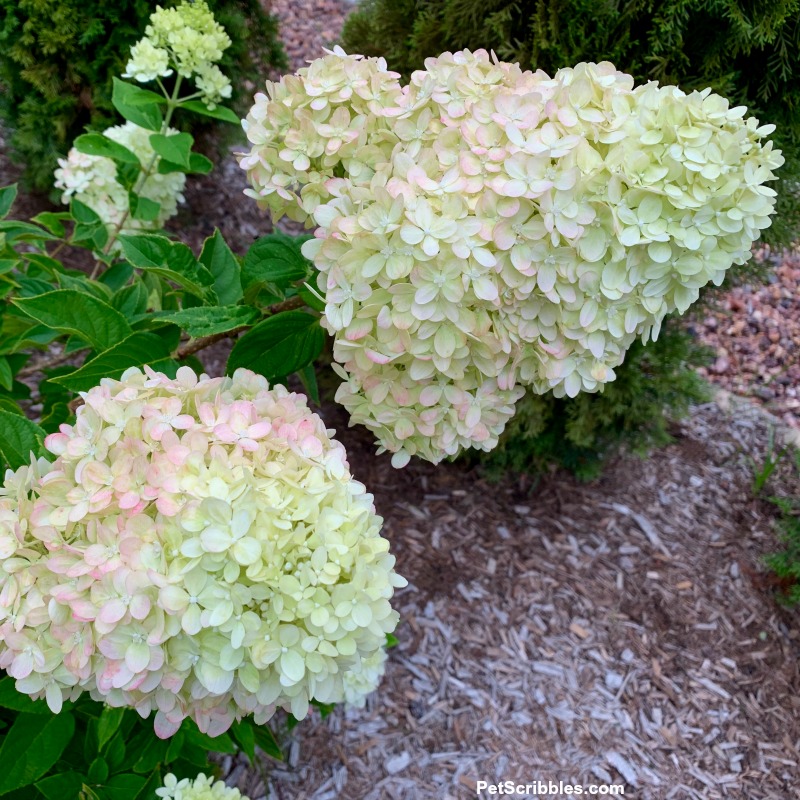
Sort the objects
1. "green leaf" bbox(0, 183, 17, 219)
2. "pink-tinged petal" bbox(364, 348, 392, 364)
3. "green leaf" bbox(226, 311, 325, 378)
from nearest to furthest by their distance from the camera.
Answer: "pink-tinged petal" bbox(364, 348, 392, 364) < "green leaf" bbox(226, 311, 325, 378) < "green leaf" bbox(0, 183, 17, 219)

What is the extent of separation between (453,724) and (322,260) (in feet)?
6.60

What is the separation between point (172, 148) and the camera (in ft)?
6.68

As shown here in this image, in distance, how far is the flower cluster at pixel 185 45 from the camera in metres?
2.02

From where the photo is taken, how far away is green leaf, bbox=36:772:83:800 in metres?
1.41

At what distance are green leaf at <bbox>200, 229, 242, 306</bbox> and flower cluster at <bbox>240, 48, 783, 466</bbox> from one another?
41cm

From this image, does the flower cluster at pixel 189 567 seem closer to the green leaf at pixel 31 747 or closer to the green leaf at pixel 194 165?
the green leaf at pixel 31 747

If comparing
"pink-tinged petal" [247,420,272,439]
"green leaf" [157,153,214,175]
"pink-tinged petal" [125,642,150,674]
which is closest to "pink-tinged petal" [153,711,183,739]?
"pink-tinged petal" [125,642,150,674]

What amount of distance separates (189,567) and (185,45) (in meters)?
1.73

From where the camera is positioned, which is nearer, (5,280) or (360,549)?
(360,549)

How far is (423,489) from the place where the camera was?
130 inches

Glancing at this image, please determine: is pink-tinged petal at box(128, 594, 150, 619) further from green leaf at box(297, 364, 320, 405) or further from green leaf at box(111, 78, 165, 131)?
green leaf at box(111, 78, 165, 131)

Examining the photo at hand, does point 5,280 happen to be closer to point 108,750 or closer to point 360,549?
point 108,750

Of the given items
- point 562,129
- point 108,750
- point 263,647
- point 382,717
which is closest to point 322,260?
point 562,129

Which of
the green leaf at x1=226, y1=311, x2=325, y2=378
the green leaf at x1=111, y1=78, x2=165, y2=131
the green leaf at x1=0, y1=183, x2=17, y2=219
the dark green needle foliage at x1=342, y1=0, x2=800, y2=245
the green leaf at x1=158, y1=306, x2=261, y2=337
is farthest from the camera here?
the dark green needle foliage at x1=342, y1=0, x2=800, y2=245
